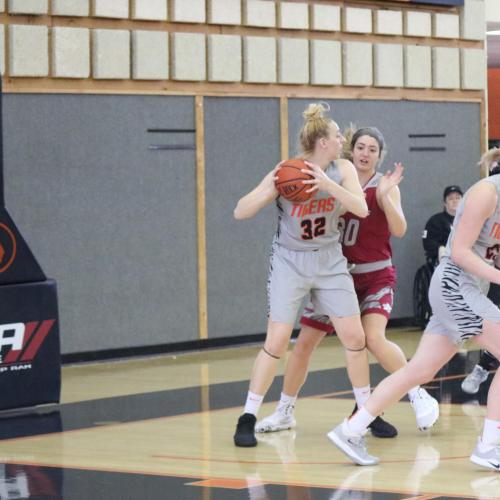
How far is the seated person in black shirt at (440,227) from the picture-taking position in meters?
14.2

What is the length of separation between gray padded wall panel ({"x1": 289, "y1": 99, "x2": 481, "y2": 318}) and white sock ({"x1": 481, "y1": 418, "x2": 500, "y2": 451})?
7.76 metres

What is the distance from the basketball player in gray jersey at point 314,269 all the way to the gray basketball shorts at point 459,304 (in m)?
0.96

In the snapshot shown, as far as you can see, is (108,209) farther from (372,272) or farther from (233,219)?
(372,272)

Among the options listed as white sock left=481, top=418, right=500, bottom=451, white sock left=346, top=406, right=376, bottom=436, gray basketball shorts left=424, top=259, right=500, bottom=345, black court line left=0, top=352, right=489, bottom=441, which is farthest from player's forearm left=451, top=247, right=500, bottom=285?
black court line left=0, top=352, right=489, bottom=441

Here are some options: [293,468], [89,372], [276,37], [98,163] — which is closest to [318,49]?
[276,37]

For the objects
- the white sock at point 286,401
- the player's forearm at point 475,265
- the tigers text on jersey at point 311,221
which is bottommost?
the white sock at point 286,401

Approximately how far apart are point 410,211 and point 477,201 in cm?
853

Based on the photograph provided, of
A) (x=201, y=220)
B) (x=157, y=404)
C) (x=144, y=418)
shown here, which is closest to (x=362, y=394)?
(x=144, y=418)

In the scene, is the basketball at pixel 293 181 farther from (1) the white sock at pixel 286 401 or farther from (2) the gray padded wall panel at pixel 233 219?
(2) the gray padded wall panel at pixel 233 219

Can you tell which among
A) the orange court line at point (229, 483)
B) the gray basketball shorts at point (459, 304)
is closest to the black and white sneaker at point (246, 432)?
the orange court line at point (229, 483)

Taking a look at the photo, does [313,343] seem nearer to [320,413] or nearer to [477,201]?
[320,413]

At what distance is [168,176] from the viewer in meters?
12.9

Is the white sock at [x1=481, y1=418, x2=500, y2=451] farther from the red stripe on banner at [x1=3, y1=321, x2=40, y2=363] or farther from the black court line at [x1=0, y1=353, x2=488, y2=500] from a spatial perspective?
the red stripe on banner at [x1=3, y1=321, x2=40, y2=363]

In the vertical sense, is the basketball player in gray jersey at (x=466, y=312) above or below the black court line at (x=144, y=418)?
above
